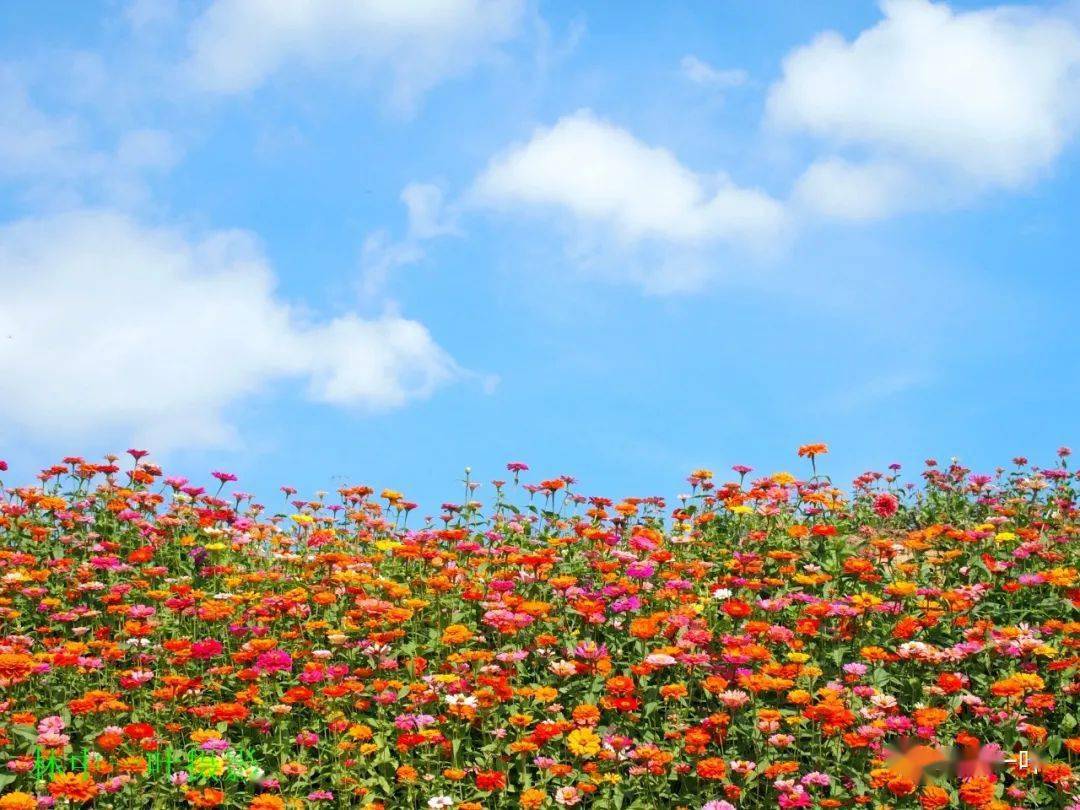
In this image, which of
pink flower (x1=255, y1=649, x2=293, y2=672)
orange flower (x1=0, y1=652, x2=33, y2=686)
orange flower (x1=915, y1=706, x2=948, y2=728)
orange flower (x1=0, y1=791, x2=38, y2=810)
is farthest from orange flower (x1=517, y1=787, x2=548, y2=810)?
orange flower (x1=0, y1=652, x2=33, y2=686)

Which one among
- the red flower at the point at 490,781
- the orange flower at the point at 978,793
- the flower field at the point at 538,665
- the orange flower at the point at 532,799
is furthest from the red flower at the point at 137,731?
the orange flower at the point at 978,793

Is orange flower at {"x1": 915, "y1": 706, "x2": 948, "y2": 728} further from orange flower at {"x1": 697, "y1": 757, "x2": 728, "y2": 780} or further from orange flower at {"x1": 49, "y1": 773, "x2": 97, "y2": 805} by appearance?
orange flower at {"x1": 49, "y1": 773, "x2": 97, "y2": 805}

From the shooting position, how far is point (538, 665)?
24.2 ft

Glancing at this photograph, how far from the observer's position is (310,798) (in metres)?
5.77

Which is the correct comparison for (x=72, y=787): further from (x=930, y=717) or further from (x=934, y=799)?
(x=930, y=717)

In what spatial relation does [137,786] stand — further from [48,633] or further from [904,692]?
[904,692]

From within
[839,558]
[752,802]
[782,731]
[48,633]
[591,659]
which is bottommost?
[752,802]

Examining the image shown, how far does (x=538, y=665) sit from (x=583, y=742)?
1.56 metres

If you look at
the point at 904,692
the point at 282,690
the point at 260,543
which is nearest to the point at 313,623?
the point at 282,690

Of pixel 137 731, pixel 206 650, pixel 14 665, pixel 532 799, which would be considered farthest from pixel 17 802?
pixel 532 799

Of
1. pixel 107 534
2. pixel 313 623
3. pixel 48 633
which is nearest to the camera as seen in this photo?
pixel 313 623

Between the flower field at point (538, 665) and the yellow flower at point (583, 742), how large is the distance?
1 centimetres

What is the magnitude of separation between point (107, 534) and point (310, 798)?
5.18 metres

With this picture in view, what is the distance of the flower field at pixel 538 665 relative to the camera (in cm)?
602
